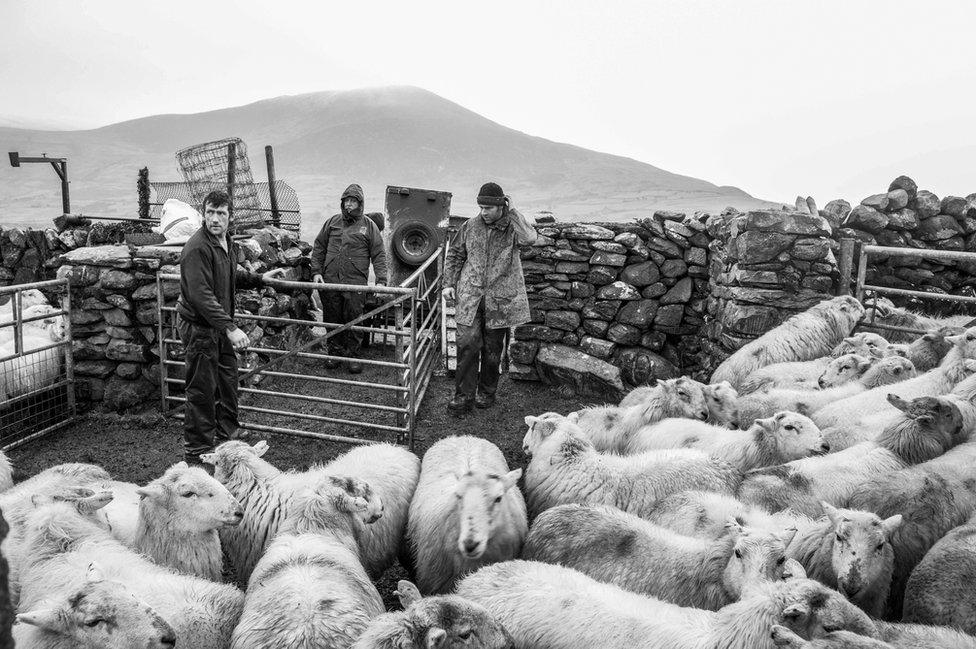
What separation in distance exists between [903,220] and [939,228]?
57 centimetres

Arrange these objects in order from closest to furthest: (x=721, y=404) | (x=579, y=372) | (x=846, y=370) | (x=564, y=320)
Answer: (x=721, y=404), (x=846, y=370), (x=579, y=372), (x=564, y=320)

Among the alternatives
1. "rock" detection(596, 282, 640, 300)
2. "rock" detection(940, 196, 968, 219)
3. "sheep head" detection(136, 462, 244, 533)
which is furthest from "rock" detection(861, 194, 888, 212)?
"sheep head" detection(136, 462, 244, 533)

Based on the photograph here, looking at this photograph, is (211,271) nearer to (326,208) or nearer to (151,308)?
(151,308)

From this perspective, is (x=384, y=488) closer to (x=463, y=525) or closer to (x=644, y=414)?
(x=463, y=525)

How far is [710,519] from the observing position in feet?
12.9

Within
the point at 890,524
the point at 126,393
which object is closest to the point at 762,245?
the point at 890,524

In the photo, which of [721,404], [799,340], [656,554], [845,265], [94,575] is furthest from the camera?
[845,265]

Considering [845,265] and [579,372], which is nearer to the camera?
[845,265]

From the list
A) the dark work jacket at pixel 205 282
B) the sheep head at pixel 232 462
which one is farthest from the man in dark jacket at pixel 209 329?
the sheep head at pixel 232 462

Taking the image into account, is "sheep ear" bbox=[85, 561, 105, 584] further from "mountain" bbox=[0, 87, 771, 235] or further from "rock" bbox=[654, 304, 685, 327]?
"mountain" bbox=[0, 87, 771, 235]

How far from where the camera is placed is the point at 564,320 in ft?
28.8

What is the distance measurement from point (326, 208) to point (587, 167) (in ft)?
161

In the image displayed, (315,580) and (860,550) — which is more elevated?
(860,550)

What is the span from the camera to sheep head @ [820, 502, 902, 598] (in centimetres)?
315
